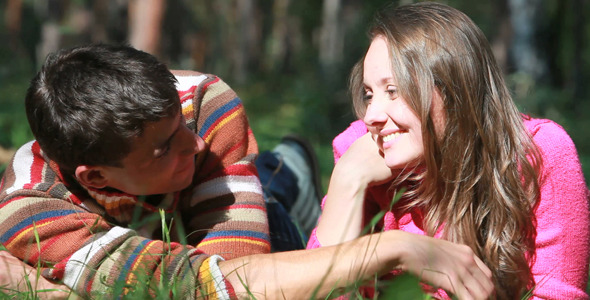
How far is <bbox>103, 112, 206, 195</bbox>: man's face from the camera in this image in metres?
2.40

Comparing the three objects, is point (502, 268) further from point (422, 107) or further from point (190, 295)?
point (190, 295)

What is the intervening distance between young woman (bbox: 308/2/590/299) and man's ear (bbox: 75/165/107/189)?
2.68ft

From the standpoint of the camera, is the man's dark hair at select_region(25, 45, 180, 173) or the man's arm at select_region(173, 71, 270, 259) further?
the man's arm at select_region(173, 71, 270, 259)

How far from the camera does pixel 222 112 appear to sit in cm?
284

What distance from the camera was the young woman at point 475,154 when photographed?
2.34m

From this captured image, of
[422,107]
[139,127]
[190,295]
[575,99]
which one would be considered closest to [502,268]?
[422,107]

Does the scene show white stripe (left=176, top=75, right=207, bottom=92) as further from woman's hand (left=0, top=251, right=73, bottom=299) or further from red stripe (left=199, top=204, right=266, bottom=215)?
woman's hand (left=0, top=251, right=73, bottom=299)

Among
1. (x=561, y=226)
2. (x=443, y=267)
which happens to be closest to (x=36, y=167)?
(x=443, y=267)

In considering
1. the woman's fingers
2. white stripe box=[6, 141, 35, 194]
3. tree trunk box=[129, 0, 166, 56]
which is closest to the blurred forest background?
tree trunk box=[129, 0, 166, 56]

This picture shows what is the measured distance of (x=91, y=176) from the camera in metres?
2.46

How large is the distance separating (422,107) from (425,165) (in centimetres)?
27

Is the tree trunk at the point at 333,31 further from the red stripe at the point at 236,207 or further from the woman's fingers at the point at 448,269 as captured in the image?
the woman's fingers at the point at 448,269

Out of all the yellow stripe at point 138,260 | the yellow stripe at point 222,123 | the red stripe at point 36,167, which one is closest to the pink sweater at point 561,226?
the yellow stripe at point 222,123

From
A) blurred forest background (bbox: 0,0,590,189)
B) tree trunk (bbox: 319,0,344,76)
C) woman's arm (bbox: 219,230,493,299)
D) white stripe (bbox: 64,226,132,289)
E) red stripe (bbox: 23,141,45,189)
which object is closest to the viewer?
woman's arm (bbox: 219,230,493,299)
